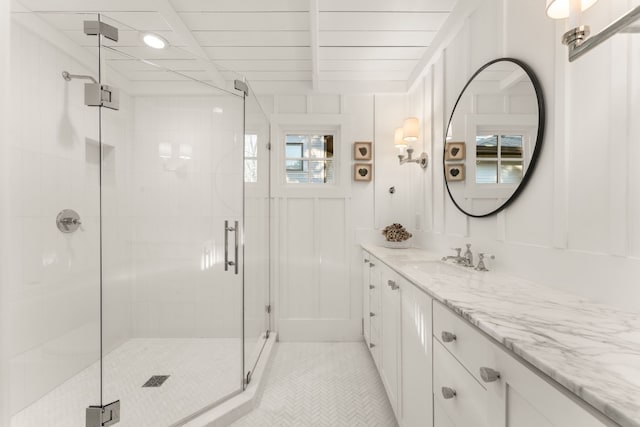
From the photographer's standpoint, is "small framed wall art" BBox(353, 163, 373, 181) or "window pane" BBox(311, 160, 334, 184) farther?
"window pane" BBox(311, 160, 334, 184)

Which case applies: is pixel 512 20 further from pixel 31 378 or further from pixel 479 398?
pixel 31 378

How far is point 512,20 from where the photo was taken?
4.30ft

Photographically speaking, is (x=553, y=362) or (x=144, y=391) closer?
(x=553, y=362)

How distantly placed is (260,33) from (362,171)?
1.44m

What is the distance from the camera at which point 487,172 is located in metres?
1.44

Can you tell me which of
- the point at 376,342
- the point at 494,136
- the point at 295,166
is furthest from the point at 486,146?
the point at 295,166

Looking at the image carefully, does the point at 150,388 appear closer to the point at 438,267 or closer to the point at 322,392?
A: the point at 322,392

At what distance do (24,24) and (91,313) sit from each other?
177 centimetres

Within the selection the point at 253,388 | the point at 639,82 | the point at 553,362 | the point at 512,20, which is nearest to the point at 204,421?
the point at 253,388

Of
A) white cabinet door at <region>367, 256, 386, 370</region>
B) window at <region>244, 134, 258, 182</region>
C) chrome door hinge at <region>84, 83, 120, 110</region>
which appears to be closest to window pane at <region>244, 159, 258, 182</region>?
window at <region>244, 134, 258, 182</region>

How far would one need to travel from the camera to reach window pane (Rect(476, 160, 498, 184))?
1387mm

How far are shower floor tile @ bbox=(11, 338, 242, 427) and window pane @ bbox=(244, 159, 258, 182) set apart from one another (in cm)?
126

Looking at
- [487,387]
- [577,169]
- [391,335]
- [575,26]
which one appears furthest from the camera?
[391,335]

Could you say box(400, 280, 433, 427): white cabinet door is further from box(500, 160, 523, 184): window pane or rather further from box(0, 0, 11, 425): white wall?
box(0, 0, 11, 425): white wall
